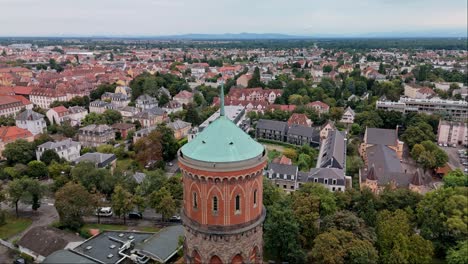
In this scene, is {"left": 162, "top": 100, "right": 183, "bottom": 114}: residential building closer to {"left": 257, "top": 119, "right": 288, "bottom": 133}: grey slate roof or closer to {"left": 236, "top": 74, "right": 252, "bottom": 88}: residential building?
{"left": 257, "top": 119, "right": 288, "bottom": 133}: grey slate roof

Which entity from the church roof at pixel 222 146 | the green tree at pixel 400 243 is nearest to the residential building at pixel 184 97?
the green tree at pixel 400 243

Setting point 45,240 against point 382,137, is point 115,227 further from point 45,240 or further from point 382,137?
point 382,137

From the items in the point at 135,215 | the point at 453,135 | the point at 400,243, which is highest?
the point at 400,243

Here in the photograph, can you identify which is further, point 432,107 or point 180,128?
point 432,107

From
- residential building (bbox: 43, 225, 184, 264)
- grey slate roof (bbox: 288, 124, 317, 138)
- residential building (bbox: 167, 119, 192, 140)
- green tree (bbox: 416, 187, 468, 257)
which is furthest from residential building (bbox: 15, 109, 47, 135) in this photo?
green tree (bbox: 416, 187, 468, 257)

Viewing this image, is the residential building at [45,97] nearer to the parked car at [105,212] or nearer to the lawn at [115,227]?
the parked car at [105,212]

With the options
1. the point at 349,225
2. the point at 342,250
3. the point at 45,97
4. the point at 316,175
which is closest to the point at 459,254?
the point at 349,225
